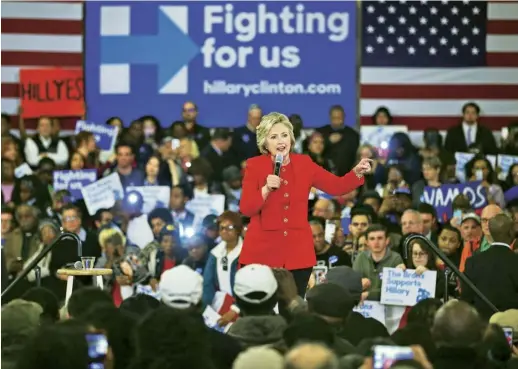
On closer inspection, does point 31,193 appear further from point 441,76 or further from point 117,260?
point 441,76

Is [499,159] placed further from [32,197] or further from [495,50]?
[32,197]

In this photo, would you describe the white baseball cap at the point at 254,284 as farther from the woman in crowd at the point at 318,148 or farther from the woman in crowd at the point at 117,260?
the woman in crowd at the point at 318,148

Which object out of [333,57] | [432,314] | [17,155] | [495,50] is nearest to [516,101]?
[495,50]

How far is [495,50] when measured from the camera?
18.9m

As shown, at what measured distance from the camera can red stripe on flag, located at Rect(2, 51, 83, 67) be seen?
19.0 meters

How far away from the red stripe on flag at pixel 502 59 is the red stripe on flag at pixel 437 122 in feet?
2.24

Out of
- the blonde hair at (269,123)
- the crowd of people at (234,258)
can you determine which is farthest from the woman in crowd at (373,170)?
the blonde hair at (269,123)

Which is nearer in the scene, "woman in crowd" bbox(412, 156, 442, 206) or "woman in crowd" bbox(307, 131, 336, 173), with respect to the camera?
"woman in crowd" bbox(412, 156, 442, 206)

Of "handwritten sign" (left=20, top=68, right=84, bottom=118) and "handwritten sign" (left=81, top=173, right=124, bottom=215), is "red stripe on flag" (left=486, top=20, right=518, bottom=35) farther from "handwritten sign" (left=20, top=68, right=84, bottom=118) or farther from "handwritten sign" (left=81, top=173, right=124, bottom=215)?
"handwritten sign" (left=81, top=173, right=124, bottom=215)

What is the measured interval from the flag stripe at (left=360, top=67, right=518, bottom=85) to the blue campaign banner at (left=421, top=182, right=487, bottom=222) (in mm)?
4640

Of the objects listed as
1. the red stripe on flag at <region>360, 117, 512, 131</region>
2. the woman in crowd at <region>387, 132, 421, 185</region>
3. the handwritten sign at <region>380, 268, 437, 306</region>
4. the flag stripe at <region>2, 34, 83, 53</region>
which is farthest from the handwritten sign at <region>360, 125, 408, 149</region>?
the handwritten sign at <region>380, 268, 437, 306</region>

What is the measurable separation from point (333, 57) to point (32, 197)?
4963 millimetres

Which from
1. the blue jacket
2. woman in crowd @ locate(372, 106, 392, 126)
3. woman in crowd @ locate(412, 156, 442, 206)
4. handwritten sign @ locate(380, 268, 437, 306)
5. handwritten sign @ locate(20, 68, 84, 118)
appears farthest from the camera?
handwritten sign @ locate(20, 68, 84, 118)

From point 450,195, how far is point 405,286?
3.62 meters
